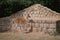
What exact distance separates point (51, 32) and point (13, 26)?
232 cm

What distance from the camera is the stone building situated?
1247 centimetres

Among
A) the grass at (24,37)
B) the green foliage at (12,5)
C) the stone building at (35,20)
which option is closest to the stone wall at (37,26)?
the stone building at (35,20)

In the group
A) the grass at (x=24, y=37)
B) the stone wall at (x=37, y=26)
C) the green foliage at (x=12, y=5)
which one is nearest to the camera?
the grass at (x=24, y=37)

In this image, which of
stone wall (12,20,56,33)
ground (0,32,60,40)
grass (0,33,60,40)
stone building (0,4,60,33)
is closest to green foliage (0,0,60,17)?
stone building (0,4,60,33)

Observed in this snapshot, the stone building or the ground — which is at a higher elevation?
the stone building

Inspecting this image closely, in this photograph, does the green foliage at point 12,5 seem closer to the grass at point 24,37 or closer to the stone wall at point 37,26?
the stone wall at point 37,26

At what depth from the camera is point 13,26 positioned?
504 inches

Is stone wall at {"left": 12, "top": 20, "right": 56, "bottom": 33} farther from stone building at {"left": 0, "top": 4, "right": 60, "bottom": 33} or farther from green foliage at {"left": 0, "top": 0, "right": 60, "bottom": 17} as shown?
green foliage at {"left": 0, "top": 0, "right": 60, "bottom": 17}

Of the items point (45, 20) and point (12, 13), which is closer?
point (45, 20)

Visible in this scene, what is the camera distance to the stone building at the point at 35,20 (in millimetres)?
12469

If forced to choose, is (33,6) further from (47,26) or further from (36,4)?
(47,26)

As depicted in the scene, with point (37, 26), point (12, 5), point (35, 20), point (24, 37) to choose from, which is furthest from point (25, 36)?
point (12, 5)

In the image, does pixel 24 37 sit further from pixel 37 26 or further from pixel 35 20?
pixel 35 20

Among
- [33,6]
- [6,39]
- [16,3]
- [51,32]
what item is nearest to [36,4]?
[33,6]
